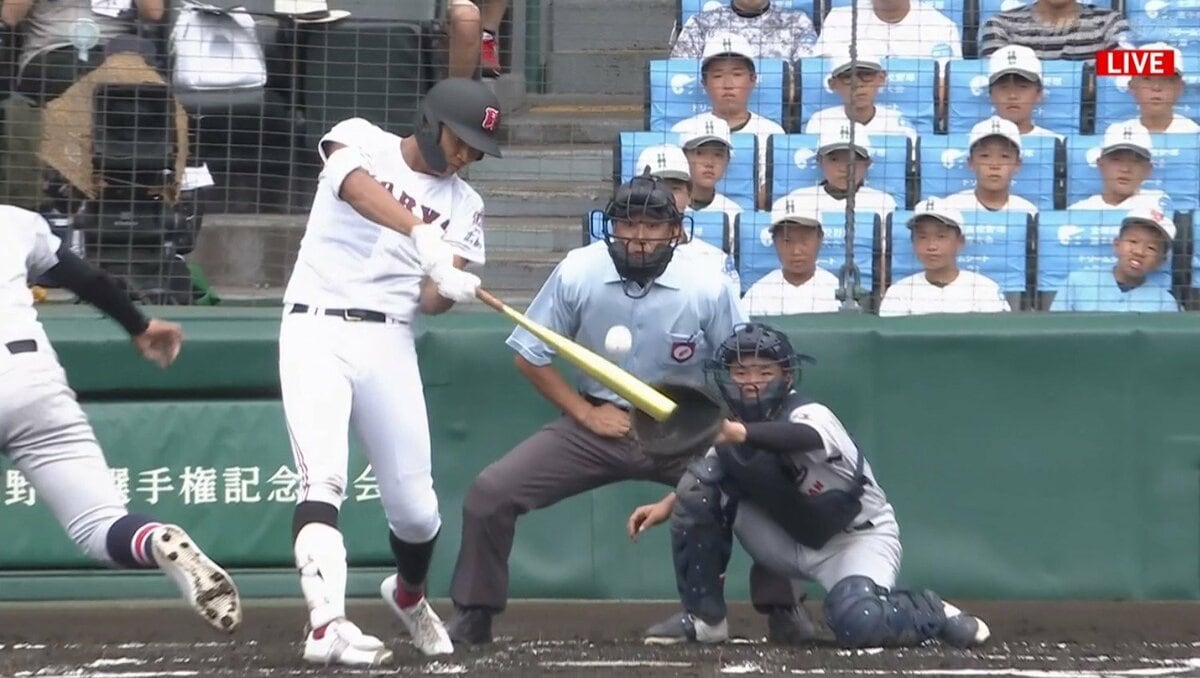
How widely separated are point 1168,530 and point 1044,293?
115 centimetres

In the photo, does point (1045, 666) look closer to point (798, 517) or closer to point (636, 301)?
point (798, 517)

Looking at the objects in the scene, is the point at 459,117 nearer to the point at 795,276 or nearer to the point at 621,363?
the point at 621,363

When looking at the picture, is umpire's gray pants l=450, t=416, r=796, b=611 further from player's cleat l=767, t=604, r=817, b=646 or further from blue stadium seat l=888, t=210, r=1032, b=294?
blue stadium seat l=888, t=210, r=1032, b=294

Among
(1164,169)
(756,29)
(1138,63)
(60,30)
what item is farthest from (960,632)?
(60,30)

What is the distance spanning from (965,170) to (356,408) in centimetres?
348

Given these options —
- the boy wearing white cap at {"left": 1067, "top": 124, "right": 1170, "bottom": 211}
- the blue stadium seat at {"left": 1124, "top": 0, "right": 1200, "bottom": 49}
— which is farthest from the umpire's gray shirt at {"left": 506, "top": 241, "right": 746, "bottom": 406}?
the blue stadium seat at {"left": 1124, "top": 0, "right": 1200, "bottom": 49}

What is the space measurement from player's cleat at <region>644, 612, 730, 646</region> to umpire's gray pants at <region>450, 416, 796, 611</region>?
195 millimetres

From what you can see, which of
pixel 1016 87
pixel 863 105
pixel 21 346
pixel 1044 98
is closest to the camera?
pixel 21 346

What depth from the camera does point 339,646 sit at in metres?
4.88

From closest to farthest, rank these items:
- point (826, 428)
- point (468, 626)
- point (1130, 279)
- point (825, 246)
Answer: point (826, 428) < point (468, 626) < point (1130, 279) < point (825, 246)

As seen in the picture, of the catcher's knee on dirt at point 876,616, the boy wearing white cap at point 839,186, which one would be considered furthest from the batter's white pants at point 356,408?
the boy wearing white cap at point 839,186

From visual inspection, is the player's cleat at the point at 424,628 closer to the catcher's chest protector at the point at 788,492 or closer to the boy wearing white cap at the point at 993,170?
the catcher's chest protector at the point at 788,492

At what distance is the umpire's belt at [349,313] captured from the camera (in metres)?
5.17

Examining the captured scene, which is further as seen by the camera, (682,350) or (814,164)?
(814,164)
